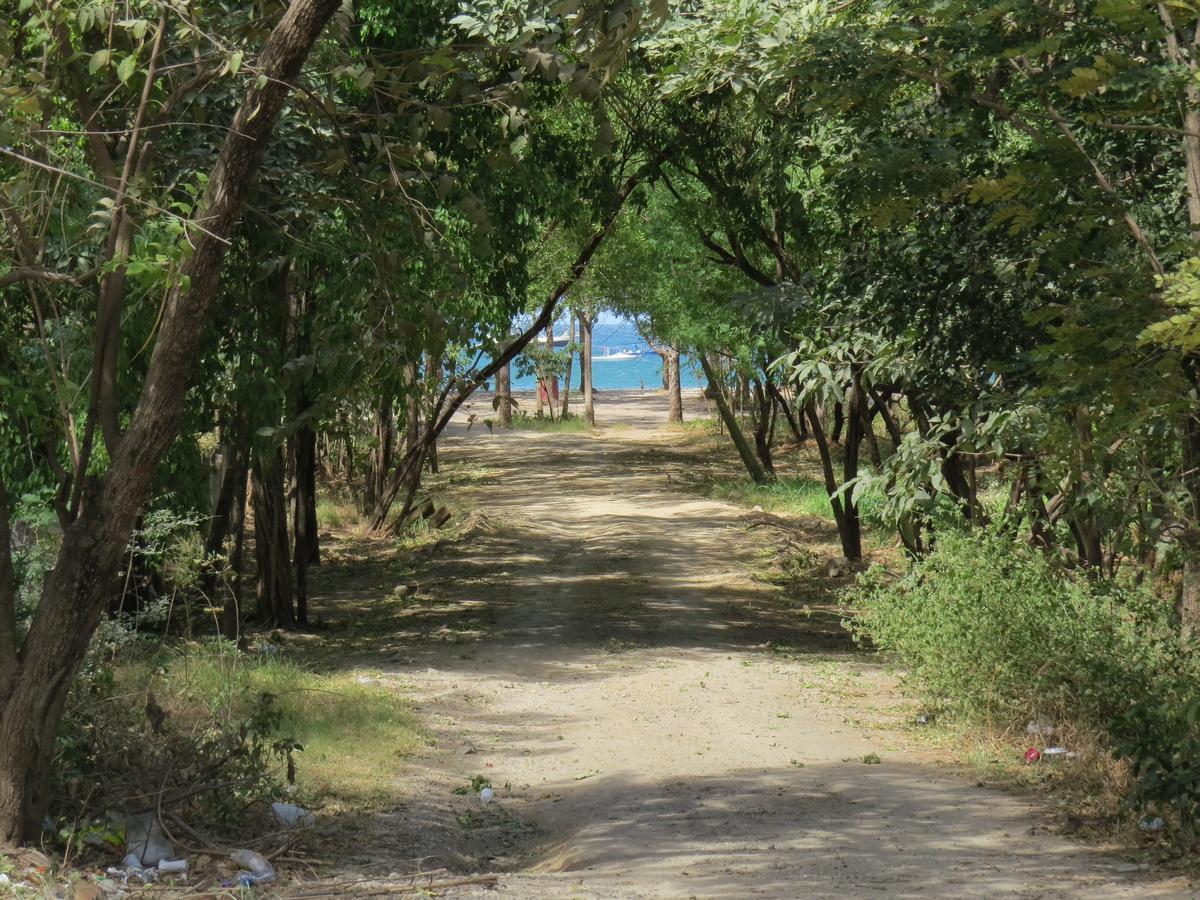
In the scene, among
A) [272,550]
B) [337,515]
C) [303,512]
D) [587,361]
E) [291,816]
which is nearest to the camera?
[291,816]

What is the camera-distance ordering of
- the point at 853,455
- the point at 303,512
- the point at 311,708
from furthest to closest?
the point at 853,455 < the point at 303,512 < the point at 311,708

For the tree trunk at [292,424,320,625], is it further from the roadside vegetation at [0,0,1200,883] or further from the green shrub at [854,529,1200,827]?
the green shrub at [854,529,1200,827]

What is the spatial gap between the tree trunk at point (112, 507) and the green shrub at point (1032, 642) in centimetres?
501

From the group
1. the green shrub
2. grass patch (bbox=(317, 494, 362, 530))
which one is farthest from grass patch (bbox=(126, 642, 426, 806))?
grass patch (bbox=(317, 494, 362, 530))

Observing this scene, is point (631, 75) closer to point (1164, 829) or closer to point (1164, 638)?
point (1164, 638)

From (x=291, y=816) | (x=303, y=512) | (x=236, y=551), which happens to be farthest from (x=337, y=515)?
(x=291, y=816)

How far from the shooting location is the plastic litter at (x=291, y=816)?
6.79m

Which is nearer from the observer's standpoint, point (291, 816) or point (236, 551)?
point (291, 816)

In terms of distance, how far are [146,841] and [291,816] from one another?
3.32 feet

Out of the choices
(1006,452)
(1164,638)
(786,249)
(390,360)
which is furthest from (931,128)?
(786,249)

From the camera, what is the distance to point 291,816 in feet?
22.4

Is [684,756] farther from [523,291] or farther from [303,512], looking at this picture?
[303,512]

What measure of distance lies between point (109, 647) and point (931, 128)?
20.4 ft

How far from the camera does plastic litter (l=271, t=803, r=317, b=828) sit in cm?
679
